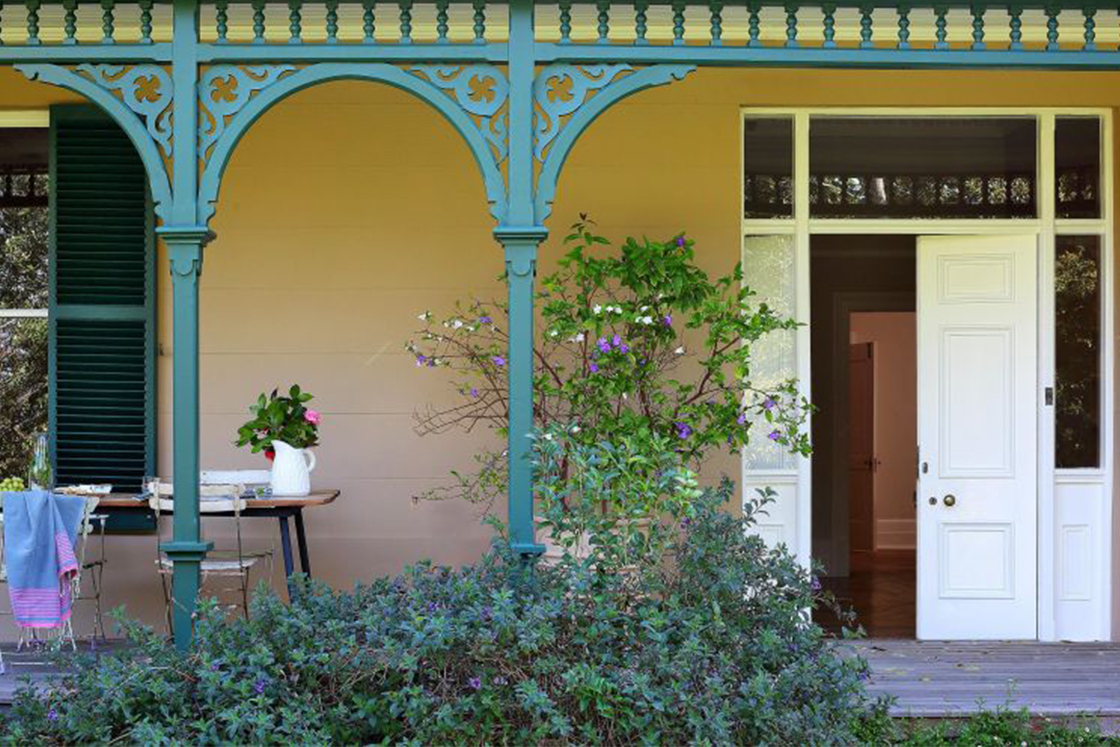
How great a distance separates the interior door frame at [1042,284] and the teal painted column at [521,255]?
201 centimetres

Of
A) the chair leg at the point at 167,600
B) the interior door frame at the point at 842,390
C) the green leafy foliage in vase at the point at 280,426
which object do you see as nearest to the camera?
the green leafy foliage in vase at the point at 280,426

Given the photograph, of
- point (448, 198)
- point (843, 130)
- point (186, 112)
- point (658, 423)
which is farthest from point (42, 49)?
point (843, 130)

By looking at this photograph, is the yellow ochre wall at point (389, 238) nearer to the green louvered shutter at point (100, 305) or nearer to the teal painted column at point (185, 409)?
the green louvered shutter at point (100, 305)

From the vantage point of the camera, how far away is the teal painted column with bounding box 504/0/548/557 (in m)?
5.23

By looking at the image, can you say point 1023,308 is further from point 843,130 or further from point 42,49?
point 42,49

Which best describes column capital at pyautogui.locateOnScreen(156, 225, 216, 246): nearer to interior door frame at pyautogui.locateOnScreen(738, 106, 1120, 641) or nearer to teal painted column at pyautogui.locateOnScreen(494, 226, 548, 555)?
teal painted column at pyautogui.locateOnScreen(494, 226, 548, 555)

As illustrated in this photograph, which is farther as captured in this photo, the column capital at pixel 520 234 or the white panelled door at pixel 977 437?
the white panelled door at pixel 977 437

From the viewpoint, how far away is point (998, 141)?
715cm

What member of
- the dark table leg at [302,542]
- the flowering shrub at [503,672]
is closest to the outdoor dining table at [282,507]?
the dark table leg at [302,542]

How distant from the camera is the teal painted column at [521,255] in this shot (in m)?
5.23

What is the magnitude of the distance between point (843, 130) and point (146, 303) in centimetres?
353

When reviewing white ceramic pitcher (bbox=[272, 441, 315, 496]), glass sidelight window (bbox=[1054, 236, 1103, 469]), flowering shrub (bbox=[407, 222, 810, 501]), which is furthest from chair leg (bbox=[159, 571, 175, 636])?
glass sidelight window (bbox=[1054, 236, 1103, 469])

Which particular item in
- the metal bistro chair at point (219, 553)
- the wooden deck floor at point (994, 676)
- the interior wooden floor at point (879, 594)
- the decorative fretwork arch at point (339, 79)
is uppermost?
the decorative fretwork arch at point (339, 79)

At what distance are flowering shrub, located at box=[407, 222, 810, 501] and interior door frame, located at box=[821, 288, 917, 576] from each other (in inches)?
149
